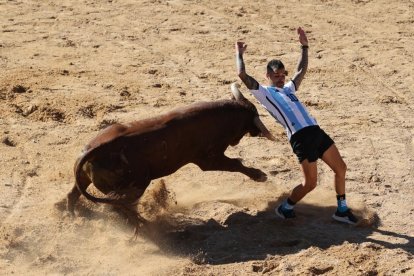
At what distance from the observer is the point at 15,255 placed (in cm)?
721

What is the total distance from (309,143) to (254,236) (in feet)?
3.13

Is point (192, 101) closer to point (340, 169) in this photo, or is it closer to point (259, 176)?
point (259, 176)

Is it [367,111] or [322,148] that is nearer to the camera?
[322,148]

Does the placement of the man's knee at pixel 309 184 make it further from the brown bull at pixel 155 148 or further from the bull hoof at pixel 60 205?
the bull hoof at pixel 60 205

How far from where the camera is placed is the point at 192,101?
10.9m

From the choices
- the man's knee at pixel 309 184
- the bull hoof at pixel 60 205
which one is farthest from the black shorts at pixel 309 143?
the bull hoof at pixel 60 205

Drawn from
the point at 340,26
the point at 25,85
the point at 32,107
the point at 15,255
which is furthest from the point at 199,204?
the point at 340,26

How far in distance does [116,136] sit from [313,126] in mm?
1724

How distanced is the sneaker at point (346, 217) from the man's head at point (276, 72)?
4.21ft

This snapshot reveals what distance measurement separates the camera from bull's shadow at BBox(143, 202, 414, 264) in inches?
287

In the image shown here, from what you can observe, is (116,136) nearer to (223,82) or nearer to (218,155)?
(218,155)

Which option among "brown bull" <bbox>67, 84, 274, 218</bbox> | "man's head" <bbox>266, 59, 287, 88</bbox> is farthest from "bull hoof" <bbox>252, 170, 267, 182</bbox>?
"man's head" <bbox>266, 59, 287, 88</bbox>

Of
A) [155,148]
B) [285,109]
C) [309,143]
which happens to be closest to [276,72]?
[285,109]

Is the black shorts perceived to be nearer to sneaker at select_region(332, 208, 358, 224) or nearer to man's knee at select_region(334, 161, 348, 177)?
man's knee at select_region(334, 161, 348, 177)
